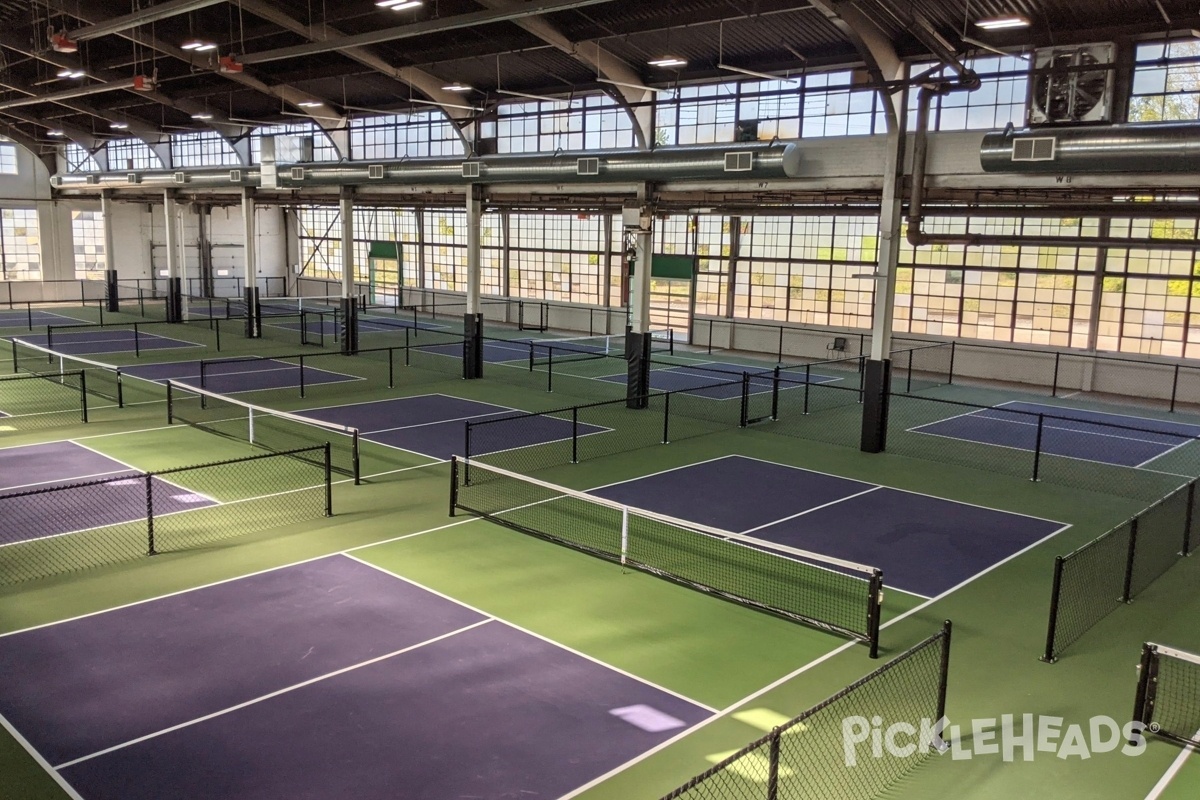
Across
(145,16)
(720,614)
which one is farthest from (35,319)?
(720,614)

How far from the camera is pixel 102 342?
38.1m

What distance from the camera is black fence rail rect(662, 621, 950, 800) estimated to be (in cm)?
807

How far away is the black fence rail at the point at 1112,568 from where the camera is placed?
453 inches

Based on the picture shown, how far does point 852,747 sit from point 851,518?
804 cm

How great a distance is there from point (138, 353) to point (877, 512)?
28.6 metres

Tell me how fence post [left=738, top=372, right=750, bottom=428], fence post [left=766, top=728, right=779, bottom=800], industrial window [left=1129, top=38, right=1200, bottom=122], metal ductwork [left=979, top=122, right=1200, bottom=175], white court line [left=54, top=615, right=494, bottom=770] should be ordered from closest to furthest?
1. fence post [left=766, top=728, right=779, bottom=800]
2. white court line [left=54, top=615, right=494, bottom=770]
3. metal ductwork [left=979, top=122, right=1200, bottom=175]
4. fence post [left=738, top=372, right=750, bottom=428]
5. industrial window [left=1129, top=38, right=1200, bottom=122]

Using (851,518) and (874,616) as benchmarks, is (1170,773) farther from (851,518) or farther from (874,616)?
(851,518)

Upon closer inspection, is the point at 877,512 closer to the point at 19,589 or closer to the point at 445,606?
the point at 445,606

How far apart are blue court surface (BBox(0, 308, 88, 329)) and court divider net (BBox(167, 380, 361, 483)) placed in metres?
23.6

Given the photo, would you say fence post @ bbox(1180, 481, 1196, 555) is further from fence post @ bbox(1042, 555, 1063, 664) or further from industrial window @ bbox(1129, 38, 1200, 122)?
industrial window @ bbox(1129, 38, 1200, 122)

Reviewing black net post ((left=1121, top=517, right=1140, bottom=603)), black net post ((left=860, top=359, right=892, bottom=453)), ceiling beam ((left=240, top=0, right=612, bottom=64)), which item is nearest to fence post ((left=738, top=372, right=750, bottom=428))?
black net post ((left=860, top=359, right=892, bottom=453))

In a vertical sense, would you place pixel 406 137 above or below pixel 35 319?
above

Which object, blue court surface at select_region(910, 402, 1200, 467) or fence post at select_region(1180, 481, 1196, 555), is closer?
fence post at select_region(1180, 481, 1196, 555)

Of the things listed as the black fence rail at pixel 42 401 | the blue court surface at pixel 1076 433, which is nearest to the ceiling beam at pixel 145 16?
the black fence rail at pixel 42 401
